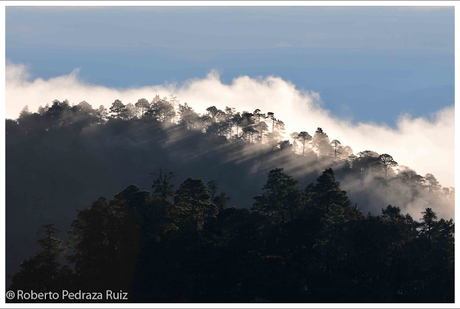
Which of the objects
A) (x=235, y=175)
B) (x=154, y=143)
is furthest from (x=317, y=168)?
(x=154, y=143)

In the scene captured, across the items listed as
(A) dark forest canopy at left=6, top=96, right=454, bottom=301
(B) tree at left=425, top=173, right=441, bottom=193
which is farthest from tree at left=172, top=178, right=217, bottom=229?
(B) tree at left=425, top=173, right=441, bottom=193

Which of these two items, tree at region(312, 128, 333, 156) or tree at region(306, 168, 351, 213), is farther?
tree at region(312, 128, 333, 156)

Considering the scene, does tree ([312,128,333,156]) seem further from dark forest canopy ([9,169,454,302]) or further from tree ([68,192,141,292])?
tree ([68,192,141,292])

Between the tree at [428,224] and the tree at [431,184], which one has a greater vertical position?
the tree at [431,184]

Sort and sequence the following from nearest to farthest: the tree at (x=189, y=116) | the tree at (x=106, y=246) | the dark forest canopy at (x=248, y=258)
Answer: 1. the dark forest canopy at (x=248, y=258)
2. the tree at (x=106, y=246)
3. the tree at (x=189, y=116)

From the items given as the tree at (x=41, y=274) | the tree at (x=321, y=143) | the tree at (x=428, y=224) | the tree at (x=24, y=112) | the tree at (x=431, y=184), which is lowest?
the tree at (x=41, y=274)

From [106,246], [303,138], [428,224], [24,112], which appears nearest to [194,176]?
[303,138]

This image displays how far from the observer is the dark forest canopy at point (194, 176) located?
183 feet

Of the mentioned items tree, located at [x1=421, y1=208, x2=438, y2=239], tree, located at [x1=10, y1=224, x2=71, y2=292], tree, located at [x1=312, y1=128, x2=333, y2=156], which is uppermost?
tree, located at [x1=312, y1=128, x2=333, y2=156]

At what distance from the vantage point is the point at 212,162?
140 metres

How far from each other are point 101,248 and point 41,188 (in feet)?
196

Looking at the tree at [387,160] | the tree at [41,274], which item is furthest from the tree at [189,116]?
the tree at [41,274]

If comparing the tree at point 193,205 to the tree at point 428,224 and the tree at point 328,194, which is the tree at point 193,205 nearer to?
the tree at point 328,194

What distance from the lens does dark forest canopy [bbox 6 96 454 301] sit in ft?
183
